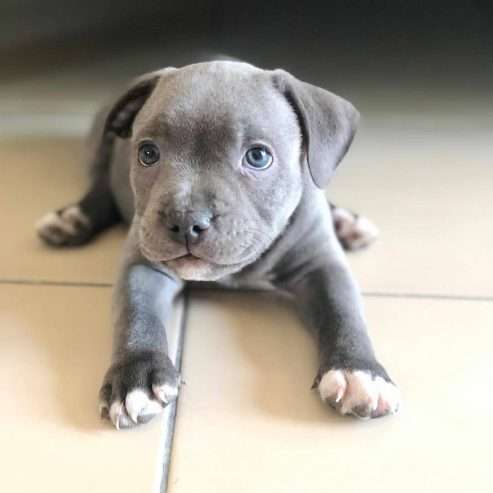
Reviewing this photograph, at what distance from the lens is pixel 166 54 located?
2992mm

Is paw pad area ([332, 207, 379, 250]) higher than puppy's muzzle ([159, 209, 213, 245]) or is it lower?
lower

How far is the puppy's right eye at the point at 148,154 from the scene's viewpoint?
1632 mm

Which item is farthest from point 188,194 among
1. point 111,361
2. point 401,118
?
point 401,118

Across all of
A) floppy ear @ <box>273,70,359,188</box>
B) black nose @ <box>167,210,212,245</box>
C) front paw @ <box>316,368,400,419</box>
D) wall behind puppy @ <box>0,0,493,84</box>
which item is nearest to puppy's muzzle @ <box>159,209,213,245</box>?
black nose @ <box>167,210,212,245</box>

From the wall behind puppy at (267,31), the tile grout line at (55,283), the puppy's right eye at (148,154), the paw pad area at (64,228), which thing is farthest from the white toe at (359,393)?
the wall behind puppy at (267,31)

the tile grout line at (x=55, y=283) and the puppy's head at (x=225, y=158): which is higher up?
the puppy's head at (x=225, y=158)

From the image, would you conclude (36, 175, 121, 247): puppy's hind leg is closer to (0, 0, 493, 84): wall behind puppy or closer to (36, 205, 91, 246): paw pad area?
(36, 205, 91, 246): paw pad area

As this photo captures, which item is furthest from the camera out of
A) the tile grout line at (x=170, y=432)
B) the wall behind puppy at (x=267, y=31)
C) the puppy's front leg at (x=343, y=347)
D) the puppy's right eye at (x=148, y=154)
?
the wall behind puppy at (x=267, y=31)

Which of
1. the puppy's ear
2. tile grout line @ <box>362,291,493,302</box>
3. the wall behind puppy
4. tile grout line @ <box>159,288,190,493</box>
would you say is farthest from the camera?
the wall behind puppy

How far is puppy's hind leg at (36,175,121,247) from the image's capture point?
6.92ft

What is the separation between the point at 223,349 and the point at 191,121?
1.61ft

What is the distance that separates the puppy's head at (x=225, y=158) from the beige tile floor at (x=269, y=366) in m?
0.25

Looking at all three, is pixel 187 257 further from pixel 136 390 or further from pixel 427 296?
pixel 427 296

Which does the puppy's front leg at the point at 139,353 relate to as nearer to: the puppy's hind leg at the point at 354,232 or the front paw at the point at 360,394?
the front paw at the point at 360,394
